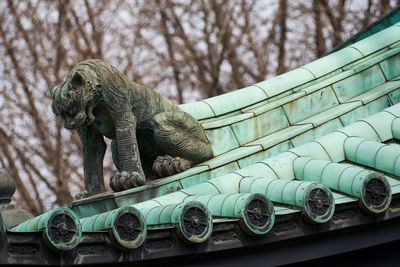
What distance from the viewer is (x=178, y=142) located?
27.9ft

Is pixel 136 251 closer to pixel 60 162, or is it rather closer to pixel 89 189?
pixel 89 189

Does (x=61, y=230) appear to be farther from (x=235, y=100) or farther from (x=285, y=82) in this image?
(x=285, y=82)

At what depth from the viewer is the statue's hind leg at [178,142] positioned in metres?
8.37

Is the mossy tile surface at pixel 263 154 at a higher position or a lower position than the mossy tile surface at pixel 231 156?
lower

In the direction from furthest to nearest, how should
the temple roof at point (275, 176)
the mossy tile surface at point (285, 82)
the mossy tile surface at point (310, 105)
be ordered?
the mossy tile surface at point (285, 82), the mossy tile surface at point (310, 105), the temple roof at point (275, 176)

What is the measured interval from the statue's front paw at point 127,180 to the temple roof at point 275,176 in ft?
0.21

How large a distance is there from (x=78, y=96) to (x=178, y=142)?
797 millimetres

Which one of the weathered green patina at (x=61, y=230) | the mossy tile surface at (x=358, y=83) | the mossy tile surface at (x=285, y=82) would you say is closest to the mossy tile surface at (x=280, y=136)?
the mossy tile surface at (x=285, y=82)

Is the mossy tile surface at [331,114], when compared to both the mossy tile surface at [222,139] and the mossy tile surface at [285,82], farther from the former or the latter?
the mossy tile surface at [222,139]

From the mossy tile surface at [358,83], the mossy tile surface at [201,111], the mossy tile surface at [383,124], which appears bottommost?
the mossy tile surface at [383,124]

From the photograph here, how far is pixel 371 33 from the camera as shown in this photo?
1046 centimetres

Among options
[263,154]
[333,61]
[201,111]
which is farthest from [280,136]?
[333,61]

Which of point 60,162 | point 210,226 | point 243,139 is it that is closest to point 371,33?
point 243,139

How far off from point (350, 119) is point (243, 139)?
771mm
